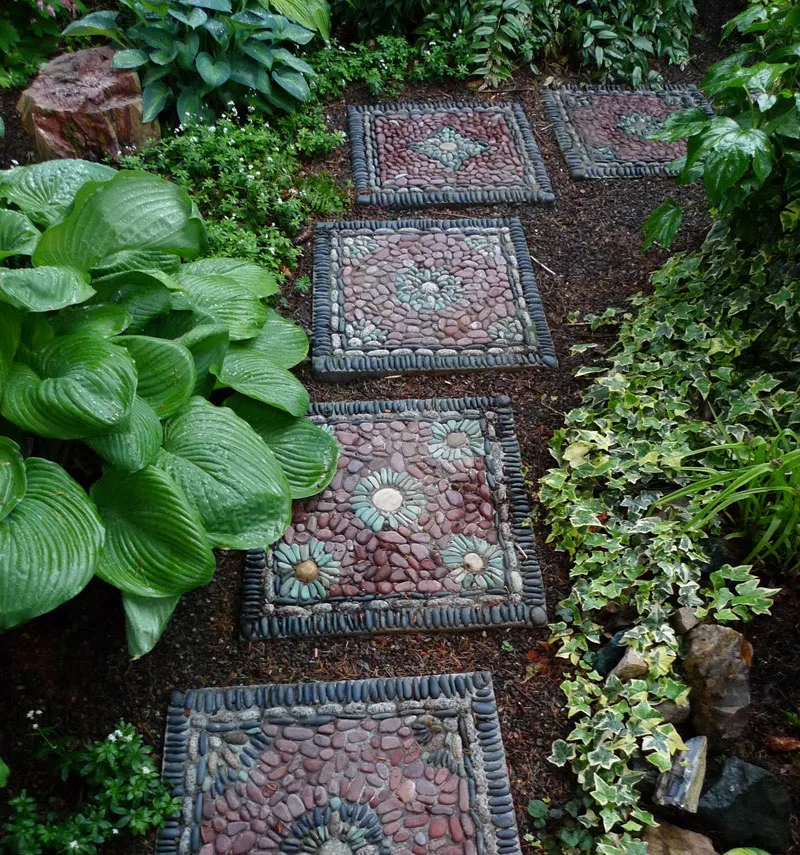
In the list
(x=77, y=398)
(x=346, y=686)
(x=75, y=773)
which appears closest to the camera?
(x=77, y=398)

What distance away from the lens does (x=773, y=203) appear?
9.23 ft

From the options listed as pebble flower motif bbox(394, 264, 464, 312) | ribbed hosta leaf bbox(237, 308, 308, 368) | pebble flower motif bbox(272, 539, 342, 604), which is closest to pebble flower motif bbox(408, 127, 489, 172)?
pebble flower motif bbox(394, 264, 464, 312)

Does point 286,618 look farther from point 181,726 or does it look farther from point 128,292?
point 128,292

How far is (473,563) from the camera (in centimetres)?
253

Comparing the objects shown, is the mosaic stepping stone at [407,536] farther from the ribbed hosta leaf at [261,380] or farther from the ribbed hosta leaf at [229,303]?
the ribbed hosta leaf at [229,303]

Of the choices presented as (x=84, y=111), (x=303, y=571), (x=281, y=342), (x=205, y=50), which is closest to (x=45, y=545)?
(x=303, y=571)

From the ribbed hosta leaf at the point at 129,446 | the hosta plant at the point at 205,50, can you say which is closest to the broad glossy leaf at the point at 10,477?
the ribbed hosta leaf at the point at 129,446

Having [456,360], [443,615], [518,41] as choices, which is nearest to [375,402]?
[456,360]

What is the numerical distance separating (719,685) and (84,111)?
358cm

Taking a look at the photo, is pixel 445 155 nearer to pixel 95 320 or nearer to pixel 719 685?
pixel 95 320

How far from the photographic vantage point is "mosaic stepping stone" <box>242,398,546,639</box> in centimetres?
240

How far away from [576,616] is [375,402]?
3.62ft

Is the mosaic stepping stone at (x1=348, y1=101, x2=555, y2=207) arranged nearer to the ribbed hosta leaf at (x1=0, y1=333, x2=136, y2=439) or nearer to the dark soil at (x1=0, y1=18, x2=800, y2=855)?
the dark soil at (x1=0, y1=18, x2=800, y2=855)

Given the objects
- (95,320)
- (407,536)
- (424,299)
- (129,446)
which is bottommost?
(407,536)
